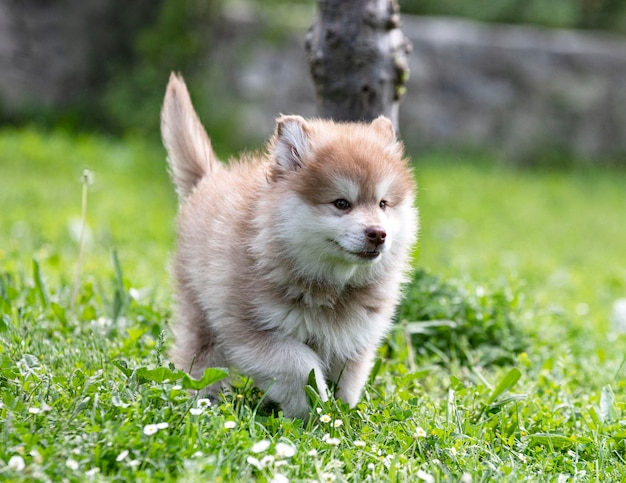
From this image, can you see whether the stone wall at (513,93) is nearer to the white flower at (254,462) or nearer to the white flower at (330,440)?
the white flower at (330,440)

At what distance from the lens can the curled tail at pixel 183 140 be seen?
12.8 ft

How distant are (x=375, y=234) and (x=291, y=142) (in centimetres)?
49

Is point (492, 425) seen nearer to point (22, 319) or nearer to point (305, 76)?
point (22, 319)

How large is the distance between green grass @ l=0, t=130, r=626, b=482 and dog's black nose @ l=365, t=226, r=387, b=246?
667mm

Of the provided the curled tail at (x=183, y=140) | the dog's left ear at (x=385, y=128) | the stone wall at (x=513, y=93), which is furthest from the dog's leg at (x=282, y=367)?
the stone wall at (x=513, y=93)

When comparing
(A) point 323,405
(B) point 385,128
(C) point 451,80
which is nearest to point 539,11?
(C) point 451,80

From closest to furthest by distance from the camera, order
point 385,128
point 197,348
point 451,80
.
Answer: point 385,128 → point 197,348 → point 451,80

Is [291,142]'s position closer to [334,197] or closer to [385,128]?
[334,197]

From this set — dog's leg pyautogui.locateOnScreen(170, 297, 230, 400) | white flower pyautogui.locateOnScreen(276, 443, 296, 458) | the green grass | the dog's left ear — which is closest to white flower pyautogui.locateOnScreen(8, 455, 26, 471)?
the green grass

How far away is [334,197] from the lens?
123 inches

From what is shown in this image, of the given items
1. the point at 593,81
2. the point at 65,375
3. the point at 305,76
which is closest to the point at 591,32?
the point at 593,81

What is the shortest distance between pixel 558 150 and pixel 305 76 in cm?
353

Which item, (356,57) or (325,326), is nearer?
(325,326)

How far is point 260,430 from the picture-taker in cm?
300
